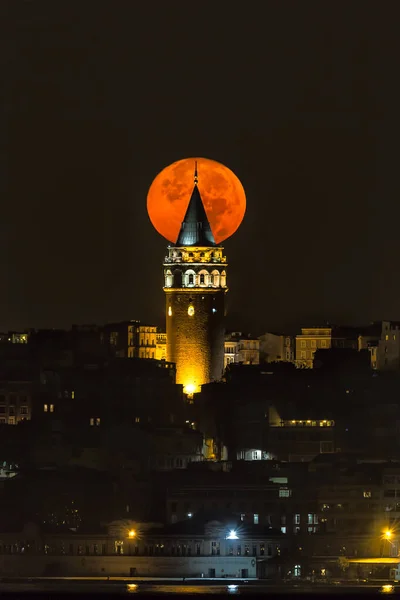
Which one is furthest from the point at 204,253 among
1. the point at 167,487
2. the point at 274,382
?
the point at 167,487

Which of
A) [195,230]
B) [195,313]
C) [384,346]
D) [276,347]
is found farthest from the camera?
[276,347]

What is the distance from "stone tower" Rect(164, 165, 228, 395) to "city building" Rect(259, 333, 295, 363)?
12.8m

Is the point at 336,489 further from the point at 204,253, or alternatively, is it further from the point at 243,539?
the point at 204,253

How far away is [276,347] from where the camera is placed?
519ft

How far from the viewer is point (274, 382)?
147 meters

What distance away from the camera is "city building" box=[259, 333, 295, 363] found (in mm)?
157500

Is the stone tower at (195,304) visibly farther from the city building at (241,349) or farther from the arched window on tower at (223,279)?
the city building at (241,349)

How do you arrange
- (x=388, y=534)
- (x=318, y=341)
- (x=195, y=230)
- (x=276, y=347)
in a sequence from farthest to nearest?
(x=318, y=341), (x=276, y=347), (x=195, y=230), (x=388, y=534)

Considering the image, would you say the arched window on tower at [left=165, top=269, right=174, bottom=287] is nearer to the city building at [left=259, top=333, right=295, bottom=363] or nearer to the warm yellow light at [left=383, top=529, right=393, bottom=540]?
the city building at [left=259, top=333, right=295, bottom=363]

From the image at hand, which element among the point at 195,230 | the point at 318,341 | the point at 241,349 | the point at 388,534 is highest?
the point at 318,341

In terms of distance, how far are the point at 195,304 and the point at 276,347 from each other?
14515 mm

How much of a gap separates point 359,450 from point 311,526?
12.7 meters

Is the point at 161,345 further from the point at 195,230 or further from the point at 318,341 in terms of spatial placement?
the point at 195,230

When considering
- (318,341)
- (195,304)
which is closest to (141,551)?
(195,304)
